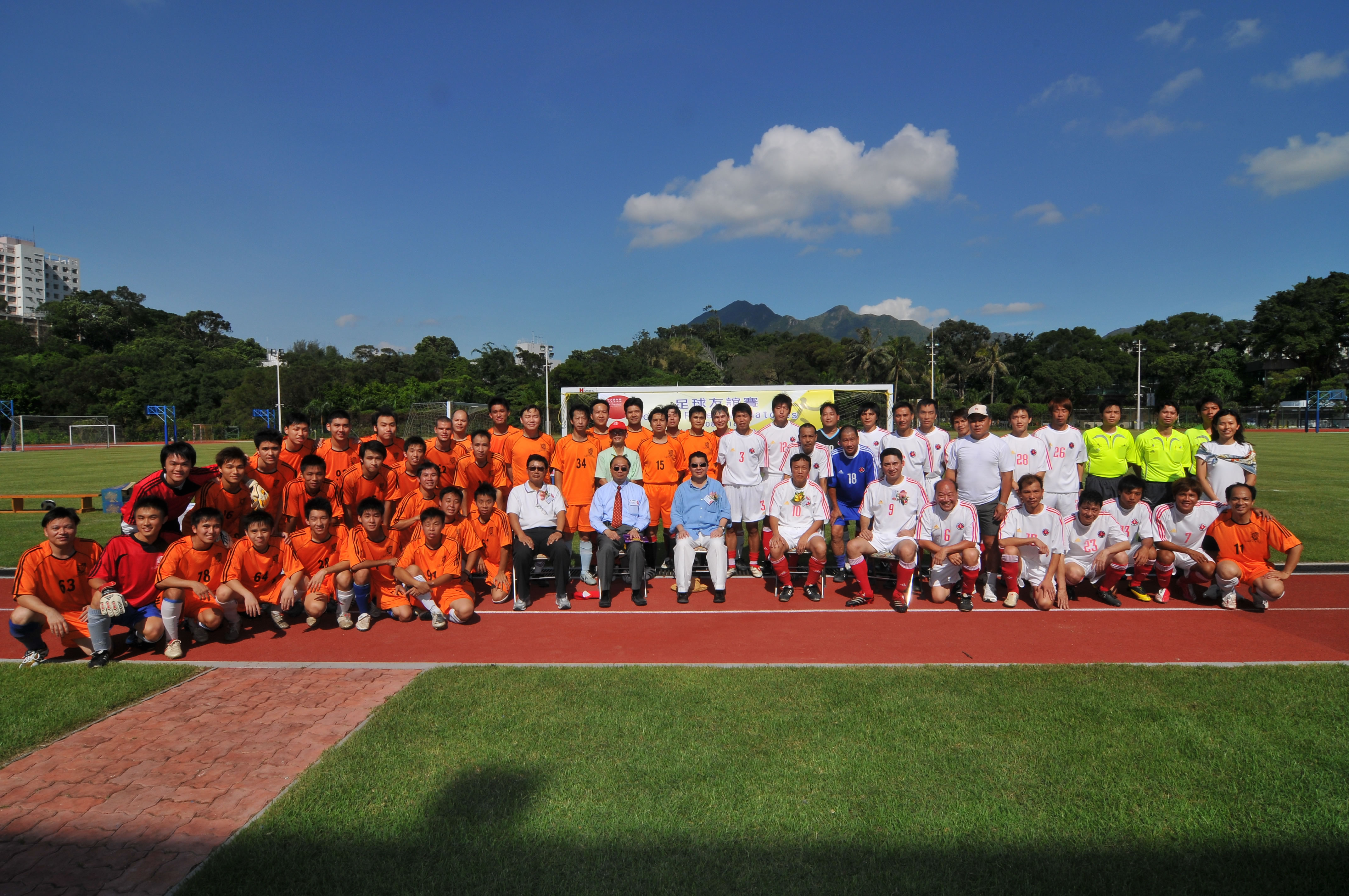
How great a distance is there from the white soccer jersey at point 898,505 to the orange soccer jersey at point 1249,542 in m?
2.65

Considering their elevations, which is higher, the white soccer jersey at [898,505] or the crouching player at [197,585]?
the white soccer jersey at [898,505]

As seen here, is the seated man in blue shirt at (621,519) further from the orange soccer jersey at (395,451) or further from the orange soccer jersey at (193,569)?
the orange soccer jersey at (193,569)

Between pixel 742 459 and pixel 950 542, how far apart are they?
231 centimetres

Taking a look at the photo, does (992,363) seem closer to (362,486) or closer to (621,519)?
(621,519)

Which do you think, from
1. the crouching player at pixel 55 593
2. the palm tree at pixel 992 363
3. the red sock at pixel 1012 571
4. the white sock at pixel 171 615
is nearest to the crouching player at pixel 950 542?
the red sock at pixel 1012 571

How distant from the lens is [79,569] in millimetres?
5156

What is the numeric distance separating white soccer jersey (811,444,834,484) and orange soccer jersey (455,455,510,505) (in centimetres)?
330

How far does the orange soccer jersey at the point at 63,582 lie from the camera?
194 inches

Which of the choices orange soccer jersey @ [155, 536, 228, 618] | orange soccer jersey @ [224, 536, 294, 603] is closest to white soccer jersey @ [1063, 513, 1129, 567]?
orange soccer jersey @ [224, 536, 294, 603]

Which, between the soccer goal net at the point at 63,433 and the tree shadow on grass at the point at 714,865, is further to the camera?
the soccer goal net at the point at 63,433

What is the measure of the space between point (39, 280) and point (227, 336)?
244ft

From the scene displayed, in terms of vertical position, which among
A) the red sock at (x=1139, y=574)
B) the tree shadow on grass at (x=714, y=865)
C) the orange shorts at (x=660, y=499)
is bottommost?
the tree shadow on grass at (x=714, y=865)

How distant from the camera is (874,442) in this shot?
7.55m

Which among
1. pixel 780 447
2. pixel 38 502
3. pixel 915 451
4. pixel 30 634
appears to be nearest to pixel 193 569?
pixel 30 634
